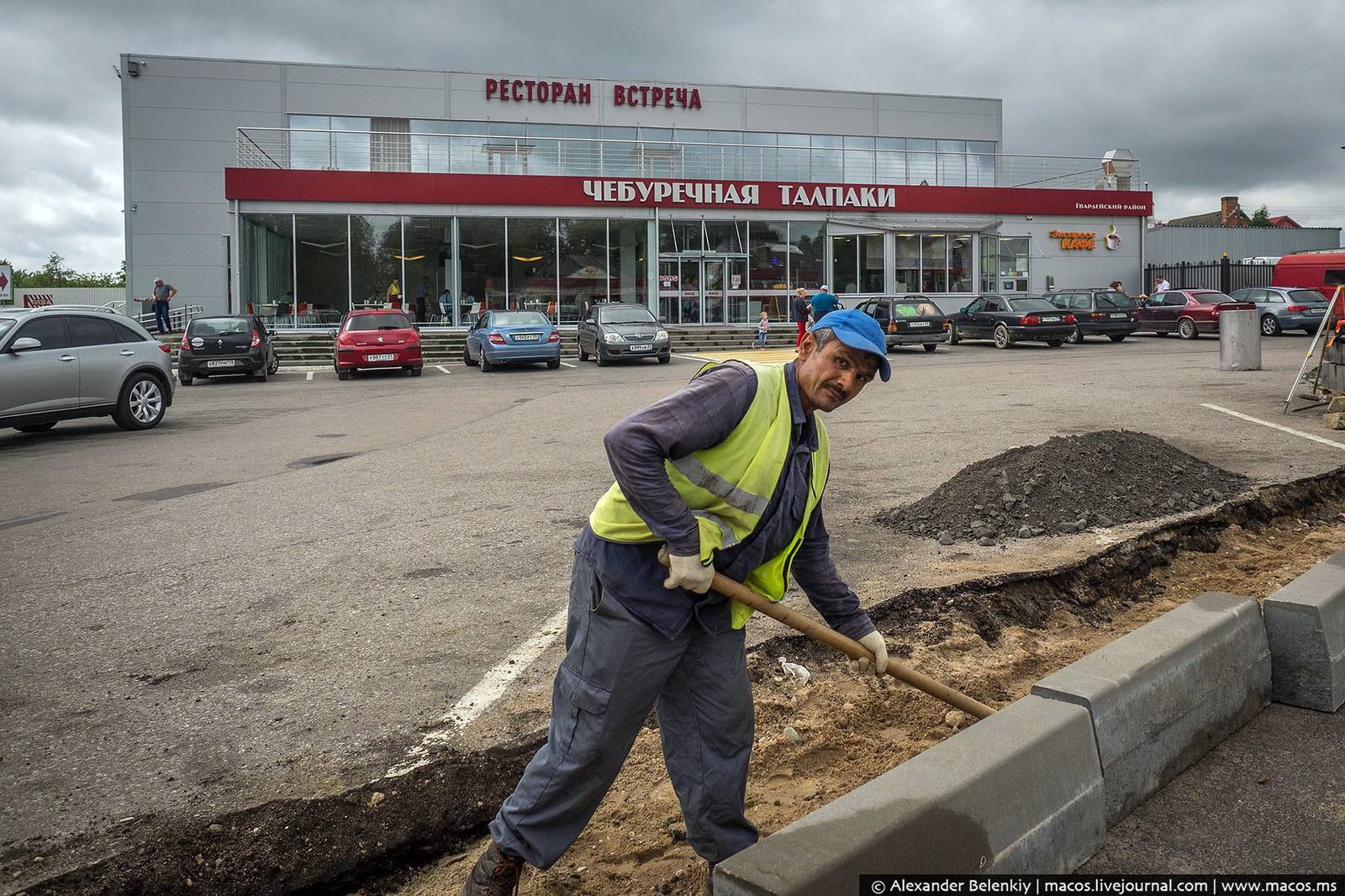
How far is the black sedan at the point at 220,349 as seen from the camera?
74.7ft

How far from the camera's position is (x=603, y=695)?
2.89 metres

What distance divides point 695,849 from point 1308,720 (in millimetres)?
2669

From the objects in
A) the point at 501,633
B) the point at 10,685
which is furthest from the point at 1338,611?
the point at 10,685

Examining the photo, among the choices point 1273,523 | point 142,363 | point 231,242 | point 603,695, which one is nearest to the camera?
point 603,695

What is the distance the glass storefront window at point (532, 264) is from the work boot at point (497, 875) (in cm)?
3216

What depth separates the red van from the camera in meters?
34.7

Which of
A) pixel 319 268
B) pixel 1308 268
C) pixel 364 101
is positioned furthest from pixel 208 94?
pixel 1308 268

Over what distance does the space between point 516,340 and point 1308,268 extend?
88.8 ft

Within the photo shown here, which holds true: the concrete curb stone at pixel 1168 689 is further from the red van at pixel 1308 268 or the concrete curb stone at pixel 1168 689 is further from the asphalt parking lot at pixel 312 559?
the red van at pixel 1308 268

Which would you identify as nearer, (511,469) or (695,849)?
(695,849)

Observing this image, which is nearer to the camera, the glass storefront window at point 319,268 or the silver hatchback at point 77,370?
the silver hatchback at point 77,370

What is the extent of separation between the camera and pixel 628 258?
35906 millimetres

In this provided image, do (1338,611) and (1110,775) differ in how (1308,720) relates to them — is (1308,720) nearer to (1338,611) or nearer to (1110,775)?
(1338,611)

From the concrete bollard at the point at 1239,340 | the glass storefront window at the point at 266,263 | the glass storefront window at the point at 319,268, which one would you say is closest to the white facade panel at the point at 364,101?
the glass storefront window at the point at 266,263
